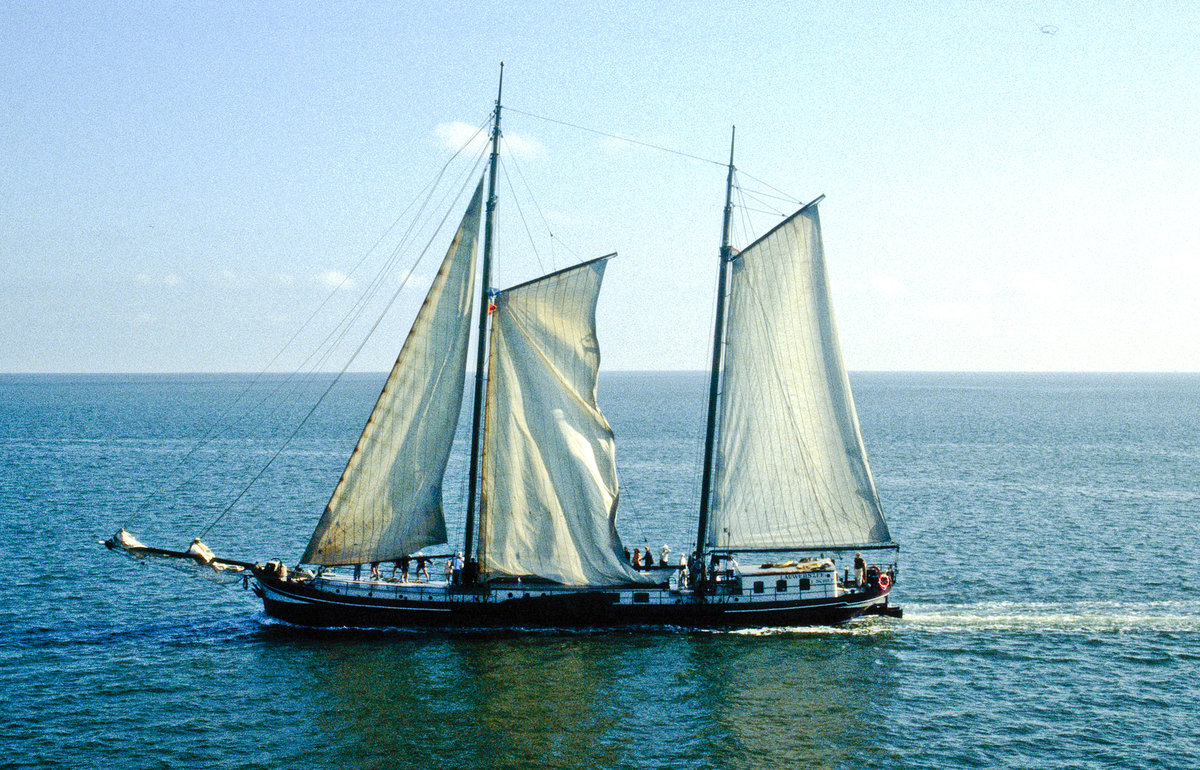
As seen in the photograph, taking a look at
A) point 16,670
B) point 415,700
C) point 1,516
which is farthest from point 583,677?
point 1,516

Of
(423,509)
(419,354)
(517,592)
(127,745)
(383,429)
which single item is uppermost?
(419,354)

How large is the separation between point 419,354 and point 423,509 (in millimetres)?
6990

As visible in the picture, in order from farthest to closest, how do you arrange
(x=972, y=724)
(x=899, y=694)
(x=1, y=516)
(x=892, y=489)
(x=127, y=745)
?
(x=892, y=489) → (x=1, y=516) → (x=899, y=694) → (x=972, y=724) → (x=127, y=745)

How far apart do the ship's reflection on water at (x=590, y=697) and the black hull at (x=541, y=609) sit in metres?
0.84

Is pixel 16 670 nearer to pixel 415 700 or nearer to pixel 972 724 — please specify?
pixel 415 700

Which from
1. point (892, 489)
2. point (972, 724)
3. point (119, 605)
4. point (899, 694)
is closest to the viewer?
point (972, 724)

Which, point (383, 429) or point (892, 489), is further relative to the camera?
point (892, 489)

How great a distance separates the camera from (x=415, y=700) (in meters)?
37.1

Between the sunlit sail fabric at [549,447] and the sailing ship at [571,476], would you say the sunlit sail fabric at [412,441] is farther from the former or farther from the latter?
the sunlit sail fabric at [549,447]

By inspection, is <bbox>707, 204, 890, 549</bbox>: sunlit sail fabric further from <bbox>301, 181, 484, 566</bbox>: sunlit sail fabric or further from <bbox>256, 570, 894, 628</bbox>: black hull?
<bbox>301, 181, 484, 566</bbox>: sunlit sail fabric

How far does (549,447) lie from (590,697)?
463 inches

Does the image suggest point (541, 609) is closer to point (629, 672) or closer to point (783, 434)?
point (629, 672)

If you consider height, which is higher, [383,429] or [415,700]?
[383,429]

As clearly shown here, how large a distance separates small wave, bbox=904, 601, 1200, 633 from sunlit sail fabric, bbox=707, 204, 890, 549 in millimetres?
5799
